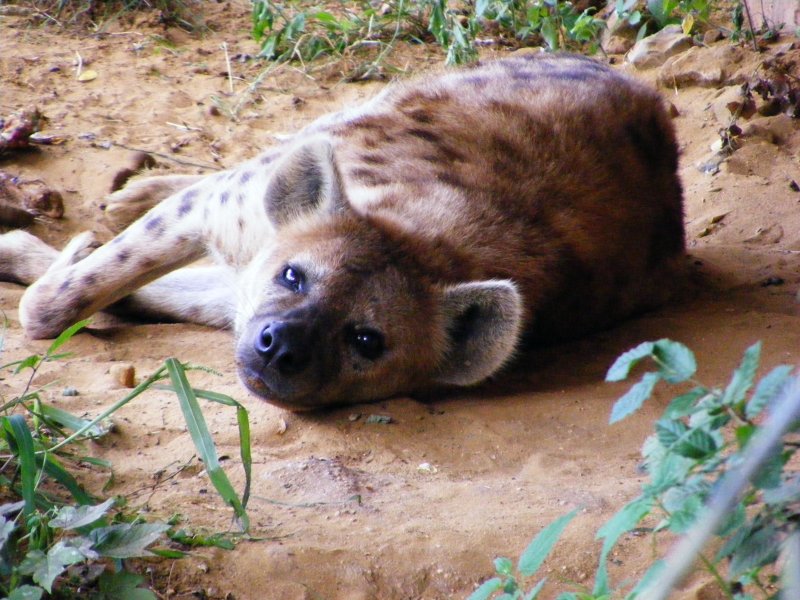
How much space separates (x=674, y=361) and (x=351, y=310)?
54.7 inches

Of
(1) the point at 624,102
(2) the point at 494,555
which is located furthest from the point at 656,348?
(1) the point at 624,102

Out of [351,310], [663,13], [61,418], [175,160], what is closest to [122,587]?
[61,418]

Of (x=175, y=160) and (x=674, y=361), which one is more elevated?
(x=674, y=361)

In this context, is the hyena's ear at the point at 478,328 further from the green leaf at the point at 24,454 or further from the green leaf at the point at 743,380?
the green leaf at the point at 743,380

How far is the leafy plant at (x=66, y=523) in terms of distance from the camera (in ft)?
5.19

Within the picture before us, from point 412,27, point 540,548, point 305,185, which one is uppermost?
point 540,548

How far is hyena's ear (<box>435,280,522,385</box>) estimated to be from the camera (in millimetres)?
2732

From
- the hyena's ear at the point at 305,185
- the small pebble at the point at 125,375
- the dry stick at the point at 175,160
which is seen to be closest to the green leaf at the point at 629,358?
the hyena's ear at the point at 305,185

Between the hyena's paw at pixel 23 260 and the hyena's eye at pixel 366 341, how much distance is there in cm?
148

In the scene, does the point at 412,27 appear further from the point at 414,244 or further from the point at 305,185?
the point at 414,244

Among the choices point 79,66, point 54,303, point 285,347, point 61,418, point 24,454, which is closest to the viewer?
point 24,454

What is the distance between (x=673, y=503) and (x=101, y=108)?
435 centimetres

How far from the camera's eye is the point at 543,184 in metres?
3.06

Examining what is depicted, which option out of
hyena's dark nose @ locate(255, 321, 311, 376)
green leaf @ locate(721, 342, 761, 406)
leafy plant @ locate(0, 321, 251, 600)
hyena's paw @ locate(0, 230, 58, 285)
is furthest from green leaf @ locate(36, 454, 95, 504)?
hyena's paw @ locate(0, 230, 58, 285)
